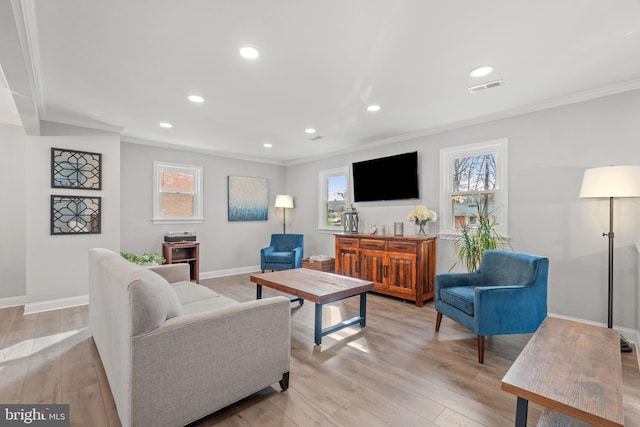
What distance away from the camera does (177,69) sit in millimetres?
2568

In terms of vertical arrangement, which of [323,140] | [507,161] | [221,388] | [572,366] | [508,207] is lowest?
[221,388]

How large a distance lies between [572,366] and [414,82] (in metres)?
2.41

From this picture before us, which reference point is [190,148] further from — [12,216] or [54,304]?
[54,304]

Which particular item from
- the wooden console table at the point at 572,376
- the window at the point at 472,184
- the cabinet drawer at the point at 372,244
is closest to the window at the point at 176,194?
the cabinet drawer at the point at 372,244

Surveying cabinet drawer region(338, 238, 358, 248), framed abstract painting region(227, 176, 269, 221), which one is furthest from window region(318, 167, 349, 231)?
framed abstract painting region(227, 176, 269, 221)

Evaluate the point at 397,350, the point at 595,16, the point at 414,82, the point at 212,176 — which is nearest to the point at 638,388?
the point at 397,350

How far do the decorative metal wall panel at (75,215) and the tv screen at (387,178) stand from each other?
3876 millimetres

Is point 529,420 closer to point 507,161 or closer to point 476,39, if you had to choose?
point 476,39

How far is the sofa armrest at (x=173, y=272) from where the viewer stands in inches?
126

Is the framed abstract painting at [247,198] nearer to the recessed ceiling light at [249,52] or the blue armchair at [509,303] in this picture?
the recessed ceiling light at [249,52]

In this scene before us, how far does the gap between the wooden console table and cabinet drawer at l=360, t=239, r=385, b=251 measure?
2.46 meters

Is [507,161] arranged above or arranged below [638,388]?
above

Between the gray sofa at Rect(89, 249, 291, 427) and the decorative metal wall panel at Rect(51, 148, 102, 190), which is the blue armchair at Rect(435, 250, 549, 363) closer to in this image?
the gray sofa at Rect(89, 249, 291, 427)

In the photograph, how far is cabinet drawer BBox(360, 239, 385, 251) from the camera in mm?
4348
